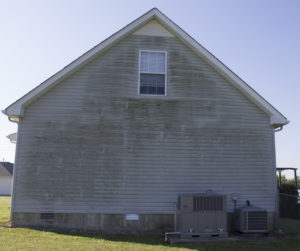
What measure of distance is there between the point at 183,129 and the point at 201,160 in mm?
1196

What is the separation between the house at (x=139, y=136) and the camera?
9602 millimetres

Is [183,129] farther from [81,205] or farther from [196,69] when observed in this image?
[81,205]

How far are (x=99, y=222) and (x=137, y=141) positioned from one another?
2.81m

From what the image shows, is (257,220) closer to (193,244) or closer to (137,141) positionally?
(193,244)

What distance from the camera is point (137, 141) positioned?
10.1 metres

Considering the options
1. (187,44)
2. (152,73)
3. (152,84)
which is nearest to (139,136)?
(152,84)

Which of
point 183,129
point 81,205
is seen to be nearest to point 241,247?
point 183,129

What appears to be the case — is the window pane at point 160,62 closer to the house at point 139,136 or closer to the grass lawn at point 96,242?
the house at point 139,136

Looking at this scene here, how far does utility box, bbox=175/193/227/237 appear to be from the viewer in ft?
29.1

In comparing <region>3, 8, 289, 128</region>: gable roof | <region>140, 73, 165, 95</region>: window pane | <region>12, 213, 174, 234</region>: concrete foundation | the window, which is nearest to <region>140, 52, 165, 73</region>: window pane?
the window

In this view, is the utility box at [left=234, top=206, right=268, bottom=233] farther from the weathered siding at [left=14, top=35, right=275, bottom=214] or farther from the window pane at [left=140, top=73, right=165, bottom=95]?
the window pane at [left=140, top=73, right=165, bottom=95]

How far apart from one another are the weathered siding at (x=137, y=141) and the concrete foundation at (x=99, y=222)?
222 millimetres

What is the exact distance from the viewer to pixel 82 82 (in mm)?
10289

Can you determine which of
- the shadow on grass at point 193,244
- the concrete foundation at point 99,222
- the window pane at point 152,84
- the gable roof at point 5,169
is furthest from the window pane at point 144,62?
the gable roof at point 5,169
